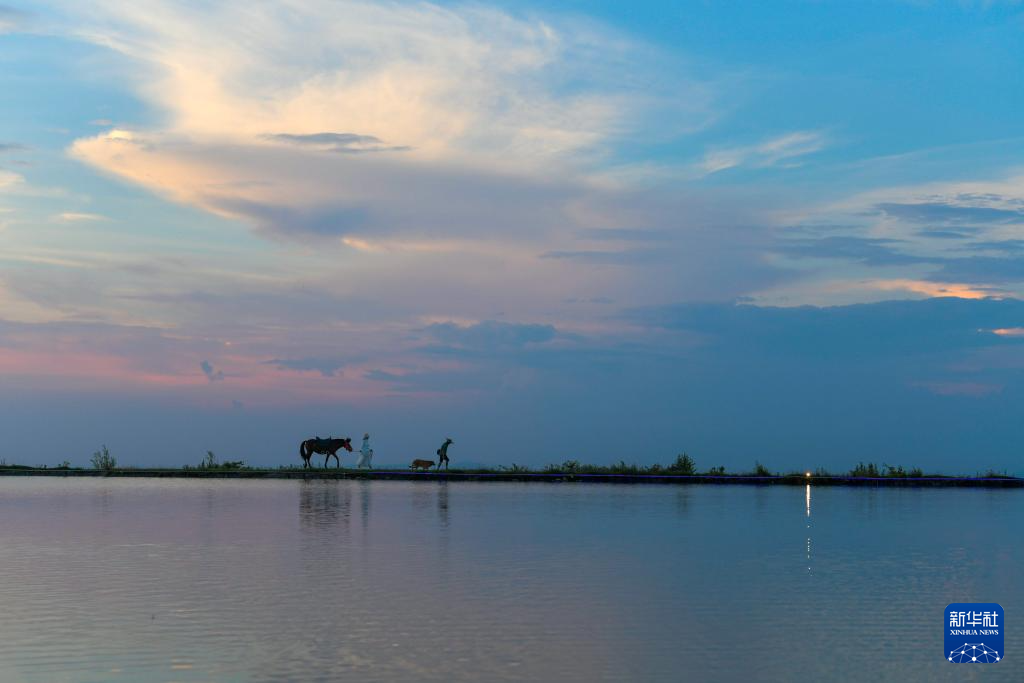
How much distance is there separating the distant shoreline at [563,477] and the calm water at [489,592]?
49.9ft

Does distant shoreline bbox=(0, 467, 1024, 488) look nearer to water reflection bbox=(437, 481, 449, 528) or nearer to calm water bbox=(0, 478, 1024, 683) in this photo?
water reflection bbox=(437, 481, 449, 528)

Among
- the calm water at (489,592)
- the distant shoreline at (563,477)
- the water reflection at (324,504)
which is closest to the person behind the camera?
the calm water at (489,592)

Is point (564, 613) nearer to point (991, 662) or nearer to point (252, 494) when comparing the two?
point (991, 662)

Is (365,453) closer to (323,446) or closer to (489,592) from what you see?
(323,446)

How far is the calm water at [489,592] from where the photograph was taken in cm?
1270

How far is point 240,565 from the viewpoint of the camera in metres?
19.9

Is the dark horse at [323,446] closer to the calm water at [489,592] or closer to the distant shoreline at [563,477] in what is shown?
the distant shoreline at [563,477]

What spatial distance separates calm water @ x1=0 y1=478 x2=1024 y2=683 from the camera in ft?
41.7

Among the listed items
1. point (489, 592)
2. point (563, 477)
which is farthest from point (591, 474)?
point (489, 592)

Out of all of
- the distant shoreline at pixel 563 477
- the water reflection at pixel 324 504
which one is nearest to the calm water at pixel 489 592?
the water reflection at pixel 324 504

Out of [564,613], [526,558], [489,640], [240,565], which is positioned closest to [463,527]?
[526,558]

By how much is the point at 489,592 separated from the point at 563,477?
31.4 meters

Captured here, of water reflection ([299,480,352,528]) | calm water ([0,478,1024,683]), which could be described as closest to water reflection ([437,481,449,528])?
calm water ([0,478,1024,683])

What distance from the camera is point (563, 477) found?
48.5m
